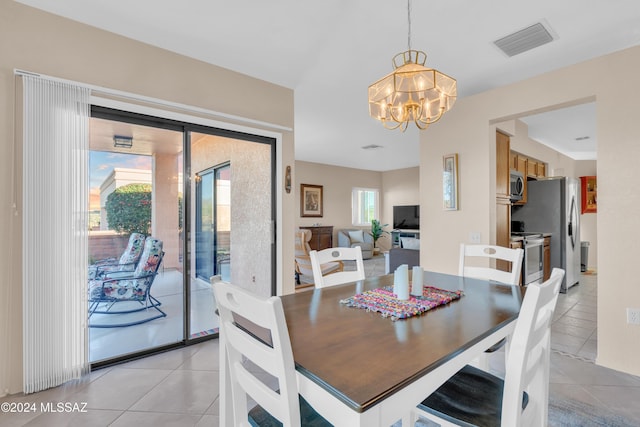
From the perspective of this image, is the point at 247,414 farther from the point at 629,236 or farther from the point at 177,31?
the point at 629,236

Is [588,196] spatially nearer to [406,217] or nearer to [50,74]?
[406,217]

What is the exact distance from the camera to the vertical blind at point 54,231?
6.39ft

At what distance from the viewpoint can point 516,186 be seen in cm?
434

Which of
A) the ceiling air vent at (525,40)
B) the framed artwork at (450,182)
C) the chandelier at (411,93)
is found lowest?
the framed artwork at (450,182)

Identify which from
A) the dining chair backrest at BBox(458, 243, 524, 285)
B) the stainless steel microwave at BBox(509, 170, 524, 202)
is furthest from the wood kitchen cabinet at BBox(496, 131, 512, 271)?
the dining chair backrest at BBox(458, 243, 524, 285)

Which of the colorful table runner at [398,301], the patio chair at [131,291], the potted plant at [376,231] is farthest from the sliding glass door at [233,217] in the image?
the potted plant at [376,231]

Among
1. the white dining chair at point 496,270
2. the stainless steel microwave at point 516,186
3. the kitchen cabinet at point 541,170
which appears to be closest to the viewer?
the white dining chair at point 496,270

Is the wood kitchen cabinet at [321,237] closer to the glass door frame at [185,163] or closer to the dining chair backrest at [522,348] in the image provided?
the glass door frame at [185,163]

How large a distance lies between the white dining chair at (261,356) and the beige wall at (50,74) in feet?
6.03

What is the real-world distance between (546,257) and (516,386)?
456cm

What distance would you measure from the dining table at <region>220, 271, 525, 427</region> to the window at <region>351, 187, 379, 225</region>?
7.38m

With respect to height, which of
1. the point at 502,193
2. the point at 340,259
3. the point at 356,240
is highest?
the point at 502,193

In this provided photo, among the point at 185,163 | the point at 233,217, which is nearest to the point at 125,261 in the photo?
the point at 185,163

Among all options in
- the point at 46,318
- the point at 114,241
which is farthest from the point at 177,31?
the point at 46,318
